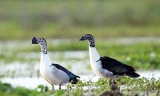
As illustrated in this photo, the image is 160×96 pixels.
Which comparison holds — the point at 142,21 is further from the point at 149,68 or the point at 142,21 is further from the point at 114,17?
the point at 149,68

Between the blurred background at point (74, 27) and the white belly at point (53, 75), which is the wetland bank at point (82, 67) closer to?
the blurred background at point (74, 27)

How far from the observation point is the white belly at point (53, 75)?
11102 mm

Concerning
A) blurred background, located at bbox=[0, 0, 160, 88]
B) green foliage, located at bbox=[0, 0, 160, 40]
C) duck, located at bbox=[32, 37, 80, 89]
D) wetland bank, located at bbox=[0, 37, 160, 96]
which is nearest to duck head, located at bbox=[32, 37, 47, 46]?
duck, located at bbox=[32, 37, 80, 89]

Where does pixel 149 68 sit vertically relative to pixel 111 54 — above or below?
below

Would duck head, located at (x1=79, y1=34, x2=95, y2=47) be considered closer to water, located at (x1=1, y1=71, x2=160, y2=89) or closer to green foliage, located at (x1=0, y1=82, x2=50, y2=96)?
water, located at (x1=1, y1=71, x2=160, y2=89)

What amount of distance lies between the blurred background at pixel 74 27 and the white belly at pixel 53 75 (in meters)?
5.80

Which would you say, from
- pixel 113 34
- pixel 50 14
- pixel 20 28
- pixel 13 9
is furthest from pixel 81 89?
pixel 13 9

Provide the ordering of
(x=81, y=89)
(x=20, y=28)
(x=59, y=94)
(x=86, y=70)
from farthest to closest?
(x=20, y=28) < (x=86, y=70) < (x=81, y=89) < (x=59, y=94)

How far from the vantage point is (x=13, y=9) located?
37.2 metres

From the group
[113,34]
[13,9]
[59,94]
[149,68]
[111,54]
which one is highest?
[13,9]

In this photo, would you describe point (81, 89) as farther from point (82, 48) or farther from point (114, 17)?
point (114, 17)

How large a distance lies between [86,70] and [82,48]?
6.73 m

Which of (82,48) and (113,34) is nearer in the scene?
(82,48)

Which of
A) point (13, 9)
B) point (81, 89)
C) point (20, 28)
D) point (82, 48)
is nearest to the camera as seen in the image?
point (81, 89)
